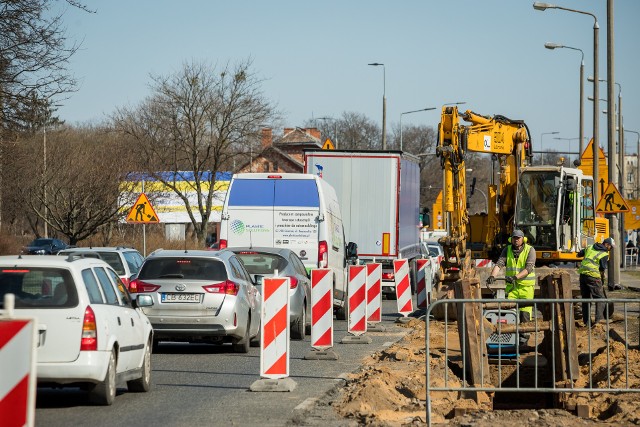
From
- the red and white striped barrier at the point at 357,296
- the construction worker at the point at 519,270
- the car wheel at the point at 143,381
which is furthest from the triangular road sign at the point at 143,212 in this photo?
the car wheel at the point at 143,381

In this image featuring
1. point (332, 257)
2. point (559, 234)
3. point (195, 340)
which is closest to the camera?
point (195, 340)

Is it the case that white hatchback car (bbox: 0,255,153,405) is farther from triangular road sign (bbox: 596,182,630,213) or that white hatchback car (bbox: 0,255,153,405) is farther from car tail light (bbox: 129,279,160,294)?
triangular road sign (bbox: 596,182,630,213)

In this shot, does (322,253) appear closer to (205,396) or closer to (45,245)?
(205,396)

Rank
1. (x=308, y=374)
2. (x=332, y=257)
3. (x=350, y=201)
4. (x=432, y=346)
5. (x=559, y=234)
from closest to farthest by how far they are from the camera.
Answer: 1. (x=308, y=374)
2. (x=432, y=346)
3. (x=332, y=257)
4. (x=559, y=234)
5. (x=350, y=201)

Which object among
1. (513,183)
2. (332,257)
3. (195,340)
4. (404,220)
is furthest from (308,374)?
(404,220)

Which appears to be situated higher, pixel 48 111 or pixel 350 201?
pixel 48 111

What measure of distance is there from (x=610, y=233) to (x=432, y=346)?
51.6 feet

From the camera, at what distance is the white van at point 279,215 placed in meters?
23.8

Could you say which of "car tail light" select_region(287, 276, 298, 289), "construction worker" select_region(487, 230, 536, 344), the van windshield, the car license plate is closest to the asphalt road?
the car license plate

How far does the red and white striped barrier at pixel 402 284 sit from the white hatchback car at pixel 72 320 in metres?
13.7

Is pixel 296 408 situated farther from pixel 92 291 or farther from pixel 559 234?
pixel 559 234

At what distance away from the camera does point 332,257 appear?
81.8ft

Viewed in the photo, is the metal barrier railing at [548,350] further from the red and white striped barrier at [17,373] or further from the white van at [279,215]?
the white van at [279,215]

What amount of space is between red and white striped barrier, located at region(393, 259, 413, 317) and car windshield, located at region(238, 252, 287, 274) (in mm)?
4660
